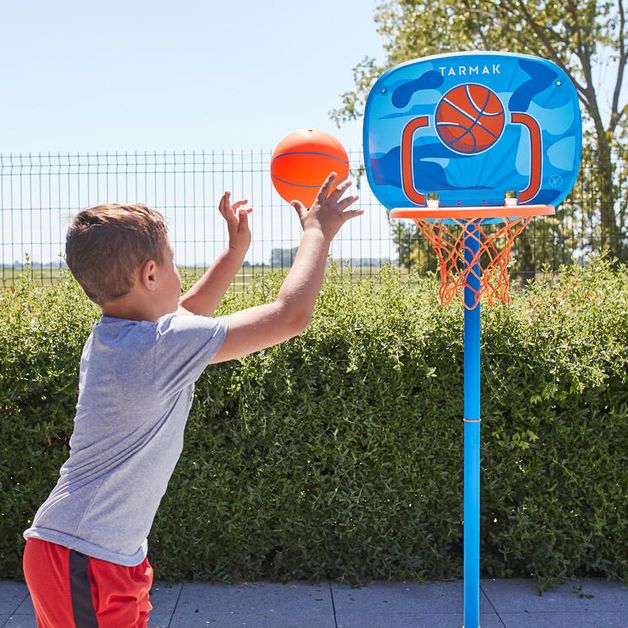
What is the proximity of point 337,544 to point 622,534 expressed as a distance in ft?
5.30

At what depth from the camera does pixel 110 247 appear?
2102 mm

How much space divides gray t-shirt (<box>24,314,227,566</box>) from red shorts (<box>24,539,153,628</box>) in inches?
1.2

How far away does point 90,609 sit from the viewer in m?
2.12

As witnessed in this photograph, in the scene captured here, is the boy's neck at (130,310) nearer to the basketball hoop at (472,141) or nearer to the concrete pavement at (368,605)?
the basketball hoop at (472,141)

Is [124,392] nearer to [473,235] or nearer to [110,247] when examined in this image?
[110,247]

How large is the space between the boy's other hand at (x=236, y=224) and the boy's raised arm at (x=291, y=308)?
0.43m

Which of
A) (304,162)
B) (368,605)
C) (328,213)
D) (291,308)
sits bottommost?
(368,605)

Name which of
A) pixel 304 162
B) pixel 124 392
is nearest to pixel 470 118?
pixel 304 162

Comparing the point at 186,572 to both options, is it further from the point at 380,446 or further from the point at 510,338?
the point at 510,338

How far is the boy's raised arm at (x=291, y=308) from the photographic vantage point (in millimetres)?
2088

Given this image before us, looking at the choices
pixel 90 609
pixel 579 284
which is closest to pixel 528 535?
pixel 579 284

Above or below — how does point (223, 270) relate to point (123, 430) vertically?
above

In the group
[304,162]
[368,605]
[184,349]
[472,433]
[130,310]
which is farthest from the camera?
[368,605]

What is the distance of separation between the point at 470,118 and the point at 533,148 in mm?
320
